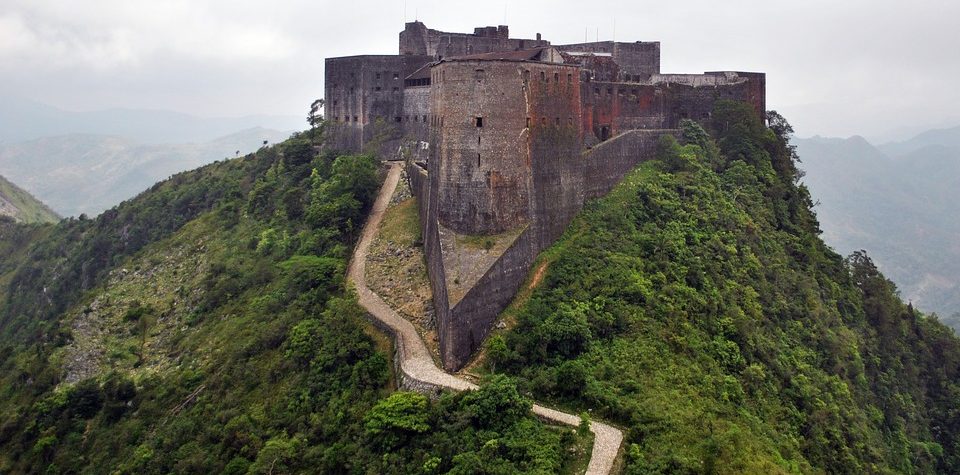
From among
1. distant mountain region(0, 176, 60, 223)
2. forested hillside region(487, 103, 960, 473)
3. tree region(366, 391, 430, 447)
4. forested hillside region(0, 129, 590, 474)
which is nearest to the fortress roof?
forested hillside region(487, 103, 960, 473)

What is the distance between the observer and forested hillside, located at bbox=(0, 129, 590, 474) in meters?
27.3

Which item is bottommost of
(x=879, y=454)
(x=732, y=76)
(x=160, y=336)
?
(x=879, y=454)

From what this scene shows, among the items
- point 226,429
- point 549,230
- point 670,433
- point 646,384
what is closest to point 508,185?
point 549,230

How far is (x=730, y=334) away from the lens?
35.2 metres

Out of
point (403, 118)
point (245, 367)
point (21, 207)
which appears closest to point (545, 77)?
point (403, 118)

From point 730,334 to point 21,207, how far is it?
111m

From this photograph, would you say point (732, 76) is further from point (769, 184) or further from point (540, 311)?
point (540, 311)

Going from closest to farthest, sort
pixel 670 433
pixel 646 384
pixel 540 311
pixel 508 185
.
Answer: pixel 670 433 → pixel 646 384 → pixel 540 311 → pixel 508 185

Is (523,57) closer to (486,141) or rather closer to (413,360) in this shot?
(486,141)

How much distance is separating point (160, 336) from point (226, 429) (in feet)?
45.3

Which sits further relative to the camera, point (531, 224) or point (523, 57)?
point (523, 57)

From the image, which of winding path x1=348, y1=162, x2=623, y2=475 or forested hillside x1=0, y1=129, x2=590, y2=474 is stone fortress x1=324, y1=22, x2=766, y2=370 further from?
forested hillside x1=0, y1=129, x2=590, y2=474

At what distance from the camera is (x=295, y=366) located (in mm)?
34562

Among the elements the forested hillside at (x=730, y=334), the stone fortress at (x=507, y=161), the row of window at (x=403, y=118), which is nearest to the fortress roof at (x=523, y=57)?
the stone fortress at (x=507, y=161)
